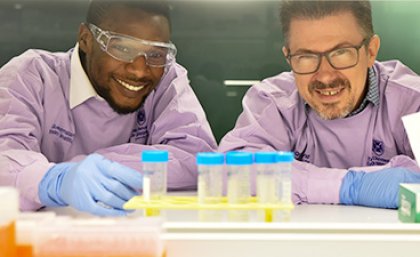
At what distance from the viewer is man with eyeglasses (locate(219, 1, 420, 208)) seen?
227 centimetres

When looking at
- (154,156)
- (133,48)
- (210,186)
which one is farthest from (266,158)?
(133,48)

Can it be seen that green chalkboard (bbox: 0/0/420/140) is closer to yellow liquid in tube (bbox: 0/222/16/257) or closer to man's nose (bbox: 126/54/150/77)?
man's nose (bbox: 126/54/150/77)

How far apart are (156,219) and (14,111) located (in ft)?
4.20

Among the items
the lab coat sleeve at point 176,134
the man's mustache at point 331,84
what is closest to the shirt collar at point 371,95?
the man's mustache at point 331,84

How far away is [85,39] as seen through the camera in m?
2.56

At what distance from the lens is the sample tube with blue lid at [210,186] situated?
135 cm

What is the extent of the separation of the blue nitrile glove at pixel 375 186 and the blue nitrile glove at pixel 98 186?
793 mm

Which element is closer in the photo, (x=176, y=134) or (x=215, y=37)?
(x=176, y=134)

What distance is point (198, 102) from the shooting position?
8.55 ft

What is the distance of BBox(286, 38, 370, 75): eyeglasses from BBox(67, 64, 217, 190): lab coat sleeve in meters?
0.52

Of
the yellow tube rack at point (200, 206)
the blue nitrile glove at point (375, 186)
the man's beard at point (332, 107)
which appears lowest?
the blue nitrile glove at point (375, 186)

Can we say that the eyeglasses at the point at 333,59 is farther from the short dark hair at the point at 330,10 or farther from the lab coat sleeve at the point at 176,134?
the lab coat sleeve at the point at 176,134

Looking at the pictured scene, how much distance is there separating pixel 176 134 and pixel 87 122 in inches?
17.2

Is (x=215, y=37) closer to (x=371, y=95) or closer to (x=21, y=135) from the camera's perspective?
(x=371, y=95)
